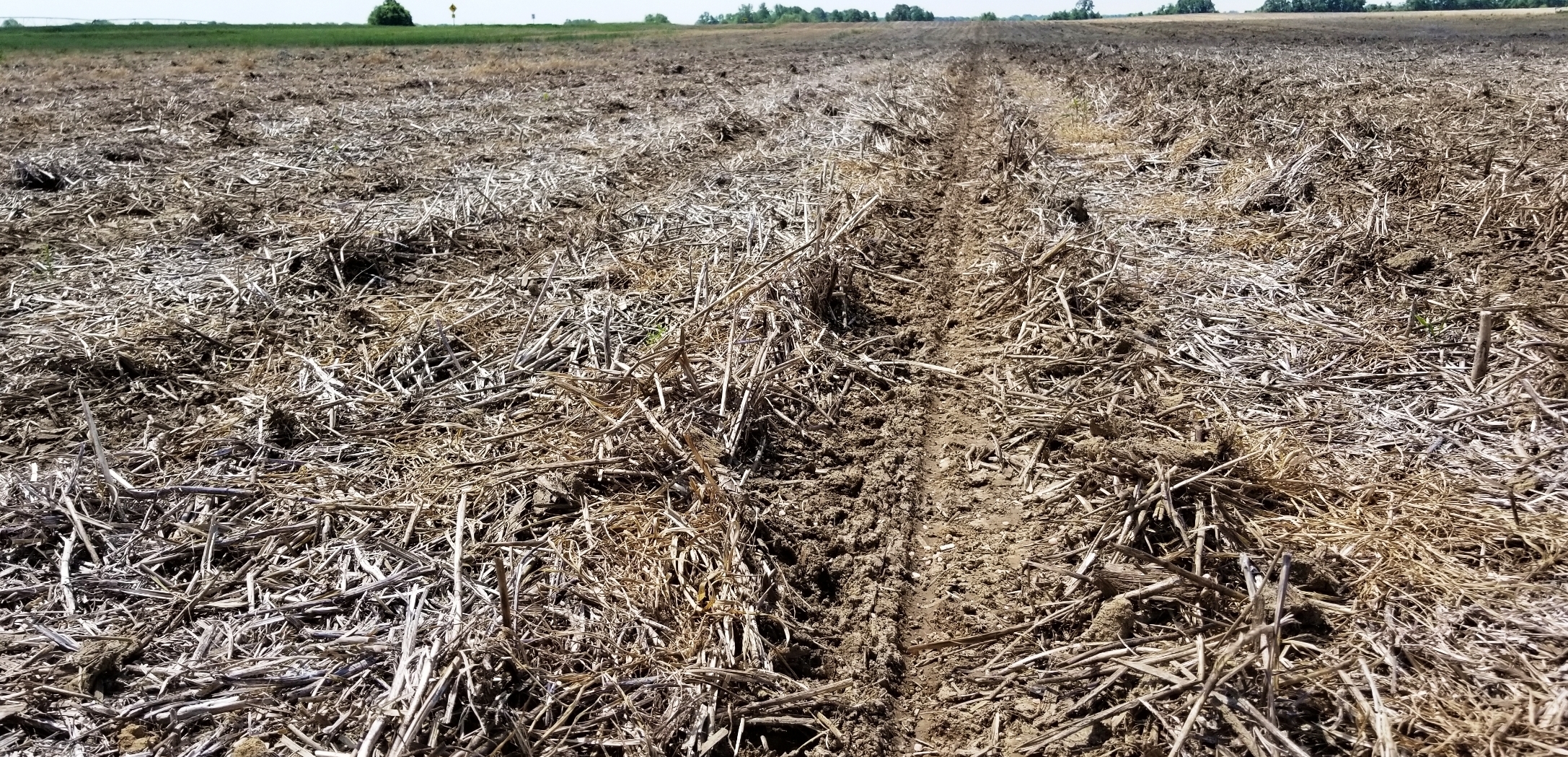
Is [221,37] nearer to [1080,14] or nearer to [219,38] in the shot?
[219,38]

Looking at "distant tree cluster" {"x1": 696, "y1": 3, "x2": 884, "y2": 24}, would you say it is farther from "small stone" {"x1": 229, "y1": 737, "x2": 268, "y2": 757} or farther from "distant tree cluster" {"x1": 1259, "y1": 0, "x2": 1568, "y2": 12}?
"small stone" {"x1": 229, "y1": 737, "x2": 268, "y2": 757}

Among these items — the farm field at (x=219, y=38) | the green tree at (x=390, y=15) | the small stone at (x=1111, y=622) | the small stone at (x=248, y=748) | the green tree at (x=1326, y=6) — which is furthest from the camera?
the green tree at (x=1326, y=6)

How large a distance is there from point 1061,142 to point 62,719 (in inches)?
405

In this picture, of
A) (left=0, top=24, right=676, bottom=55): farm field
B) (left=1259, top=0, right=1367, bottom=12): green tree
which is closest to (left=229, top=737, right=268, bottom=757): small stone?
(left=0, top=24, right=676, bottom=55): farm field

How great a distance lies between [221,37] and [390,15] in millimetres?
32089

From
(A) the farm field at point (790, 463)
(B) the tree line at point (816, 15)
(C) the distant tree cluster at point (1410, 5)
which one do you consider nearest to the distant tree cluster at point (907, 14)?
(B) the tree line at point (816, 15)

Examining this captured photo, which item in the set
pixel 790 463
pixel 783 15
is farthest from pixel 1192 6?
pixel 790 463

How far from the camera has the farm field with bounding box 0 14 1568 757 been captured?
7.72 ft

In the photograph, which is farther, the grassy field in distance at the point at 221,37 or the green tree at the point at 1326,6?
the green tree at the point at 1326,6

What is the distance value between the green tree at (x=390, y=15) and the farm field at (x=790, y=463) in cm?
6745

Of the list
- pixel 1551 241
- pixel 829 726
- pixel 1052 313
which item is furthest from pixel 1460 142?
pixel 829 726

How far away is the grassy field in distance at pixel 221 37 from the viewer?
1158 inches

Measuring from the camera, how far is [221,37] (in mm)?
36125

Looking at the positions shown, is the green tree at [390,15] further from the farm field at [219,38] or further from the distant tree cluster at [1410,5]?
the distant tree cluster at [1410,5]
